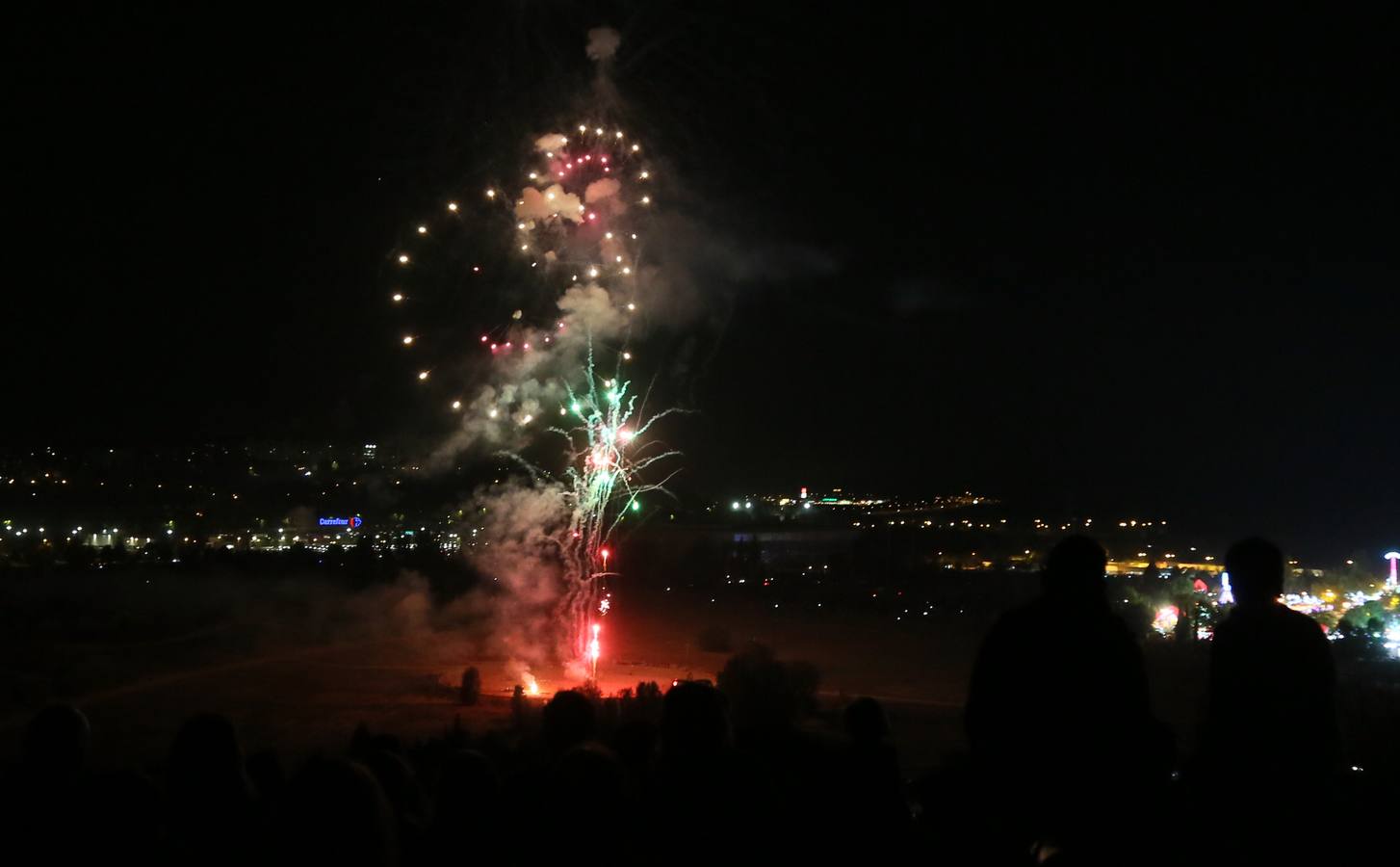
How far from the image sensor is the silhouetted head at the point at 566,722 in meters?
4.41

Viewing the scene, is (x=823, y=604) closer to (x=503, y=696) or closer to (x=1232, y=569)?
(x=503, y=696)

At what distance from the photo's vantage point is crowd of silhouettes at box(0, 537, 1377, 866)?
290 cm

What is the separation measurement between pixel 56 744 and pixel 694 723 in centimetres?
232

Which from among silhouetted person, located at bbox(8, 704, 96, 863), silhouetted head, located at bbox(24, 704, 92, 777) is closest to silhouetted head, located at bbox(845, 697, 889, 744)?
silhouetted person, located at bbox(8, 704, 96, 863)

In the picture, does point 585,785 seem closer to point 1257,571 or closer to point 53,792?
point 53,792

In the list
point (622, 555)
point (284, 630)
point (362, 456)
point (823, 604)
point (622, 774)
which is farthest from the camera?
point (362, 456)

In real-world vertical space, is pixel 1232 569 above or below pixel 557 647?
above

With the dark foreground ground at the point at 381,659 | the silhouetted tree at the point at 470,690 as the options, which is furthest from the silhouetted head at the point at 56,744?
the silhouetted tree at the point at 470,690

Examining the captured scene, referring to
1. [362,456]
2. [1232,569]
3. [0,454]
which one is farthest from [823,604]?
[0,454]

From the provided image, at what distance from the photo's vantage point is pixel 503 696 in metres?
19.4

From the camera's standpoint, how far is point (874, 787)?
3.78 metres

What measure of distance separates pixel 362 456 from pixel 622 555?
16952 mm

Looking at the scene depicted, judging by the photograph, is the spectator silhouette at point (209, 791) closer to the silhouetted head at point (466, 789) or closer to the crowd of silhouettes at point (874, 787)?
the crowd of silhouettes at point (874, 787)

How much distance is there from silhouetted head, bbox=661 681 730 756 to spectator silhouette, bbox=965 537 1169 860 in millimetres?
830
